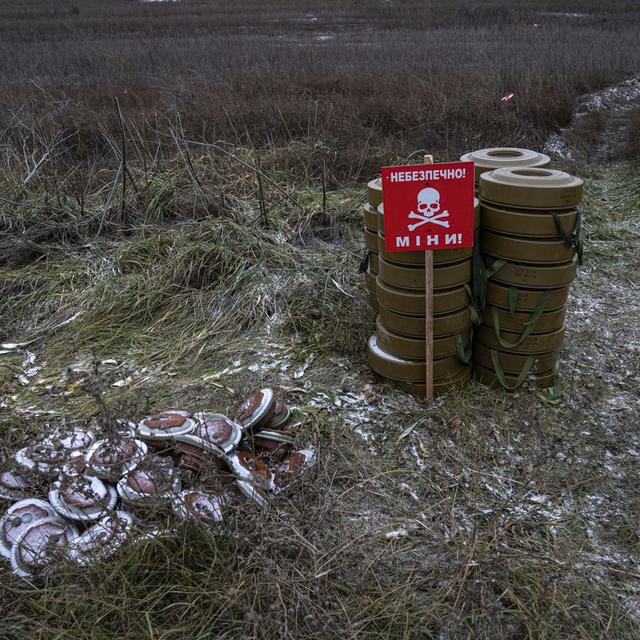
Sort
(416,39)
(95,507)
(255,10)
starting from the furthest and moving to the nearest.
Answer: (255,10)
(416,39)
(95,507)

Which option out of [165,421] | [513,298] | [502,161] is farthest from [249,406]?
[502,161]

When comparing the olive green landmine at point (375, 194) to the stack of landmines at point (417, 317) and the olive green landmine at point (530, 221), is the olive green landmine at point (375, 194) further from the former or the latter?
the olive green landmine at point (530, 221)

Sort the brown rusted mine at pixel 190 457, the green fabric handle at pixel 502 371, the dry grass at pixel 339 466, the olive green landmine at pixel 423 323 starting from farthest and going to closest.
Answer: the green fabric handle at pixel 502 371
the olive green landmine at pixel 423 323
the brown rusted mine at pixel 190 457
the dry grass at pixel 339 466

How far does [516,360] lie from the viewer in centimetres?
325

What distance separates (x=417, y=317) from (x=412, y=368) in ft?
1.01

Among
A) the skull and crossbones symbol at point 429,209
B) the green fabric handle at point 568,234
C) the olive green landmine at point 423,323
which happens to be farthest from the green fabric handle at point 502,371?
the skull and crossbones symbol at point 429,209

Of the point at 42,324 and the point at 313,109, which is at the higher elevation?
the point at 313,109

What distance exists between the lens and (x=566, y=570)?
2250 millimetres

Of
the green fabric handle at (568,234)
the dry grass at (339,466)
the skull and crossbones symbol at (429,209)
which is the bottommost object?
the dry grass at (339,466)

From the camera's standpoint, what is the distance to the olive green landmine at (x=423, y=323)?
123 inches

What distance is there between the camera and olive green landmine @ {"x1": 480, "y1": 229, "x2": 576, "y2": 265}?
292 centimetres

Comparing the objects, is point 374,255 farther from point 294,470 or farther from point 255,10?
point 255,10

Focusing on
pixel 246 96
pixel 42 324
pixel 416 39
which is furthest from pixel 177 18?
pixel 42 324

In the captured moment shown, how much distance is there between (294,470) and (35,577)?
109 cm
